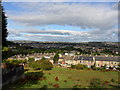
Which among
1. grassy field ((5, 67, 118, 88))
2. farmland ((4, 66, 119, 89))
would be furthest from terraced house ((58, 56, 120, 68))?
farmland ((4, 66, 119, 89))

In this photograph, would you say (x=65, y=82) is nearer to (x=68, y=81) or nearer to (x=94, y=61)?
(x=68, y=81)

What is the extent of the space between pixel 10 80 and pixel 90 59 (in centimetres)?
6190

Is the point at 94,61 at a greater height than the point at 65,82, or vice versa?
the point at 65,82

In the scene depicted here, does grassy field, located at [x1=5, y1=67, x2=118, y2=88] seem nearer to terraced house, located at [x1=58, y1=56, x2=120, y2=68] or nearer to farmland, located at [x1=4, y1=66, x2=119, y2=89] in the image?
farmland, located at [x1=4, y1=66, x2=119, y2=89]

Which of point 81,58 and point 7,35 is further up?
point 7,35

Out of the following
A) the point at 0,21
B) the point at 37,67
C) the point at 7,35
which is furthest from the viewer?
the point at 37,67

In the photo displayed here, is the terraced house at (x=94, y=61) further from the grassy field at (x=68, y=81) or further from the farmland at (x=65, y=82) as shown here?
the farmland at (x=65, y=82)

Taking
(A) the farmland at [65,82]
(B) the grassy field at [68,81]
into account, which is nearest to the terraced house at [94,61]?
(B) the grassy field at [68,81]

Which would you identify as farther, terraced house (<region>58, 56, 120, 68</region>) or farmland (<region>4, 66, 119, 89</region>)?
terraced house (<region>58, 56, 120, 68</region>)

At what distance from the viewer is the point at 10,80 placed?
20984mm

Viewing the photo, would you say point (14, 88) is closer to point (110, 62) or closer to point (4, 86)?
point (4, 86)

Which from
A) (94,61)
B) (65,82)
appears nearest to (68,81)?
(65,82)

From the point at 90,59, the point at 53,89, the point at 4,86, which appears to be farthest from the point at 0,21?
the point at 90,59

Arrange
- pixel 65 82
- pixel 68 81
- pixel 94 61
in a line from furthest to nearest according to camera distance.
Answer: pixel 94 61 < pixel 68 81 < pixel 65 82
